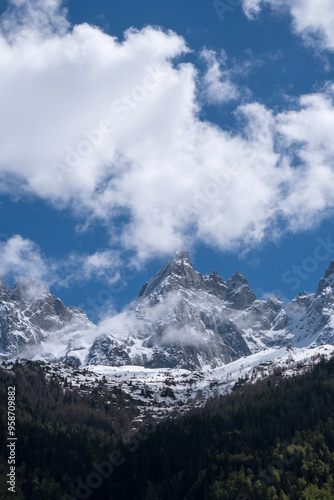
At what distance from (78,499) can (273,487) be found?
226 feet

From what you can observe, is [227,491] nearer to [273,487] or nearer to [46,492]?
[273,487]

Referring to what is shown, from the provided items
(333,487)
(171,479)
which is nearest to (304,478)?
(333,487)

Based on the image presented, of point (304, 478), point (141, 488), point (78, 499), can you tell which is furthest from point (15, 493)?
point (304, 478)

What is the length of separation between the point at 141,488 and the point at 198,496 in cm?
2157

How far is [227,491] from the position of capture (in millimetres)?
186375

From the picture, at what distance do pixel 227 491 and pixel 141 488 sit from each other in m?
32.1

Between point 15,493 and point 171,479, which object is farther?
point 171,479

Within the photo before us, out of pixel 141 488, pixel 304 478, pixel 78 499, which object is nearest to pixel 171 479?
pixel 141 488

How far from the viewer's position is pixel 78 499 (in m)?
199

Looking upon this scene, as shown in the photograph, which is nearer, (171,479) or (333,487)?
(333,487)

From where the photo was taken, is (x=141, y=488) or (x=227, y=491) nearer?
(x=227, y=491)

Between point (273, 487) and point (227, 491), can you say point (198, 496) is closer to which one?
point (227, 491)

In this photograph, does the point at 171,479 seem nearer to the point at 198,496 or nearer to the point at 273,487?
the point at 198,496

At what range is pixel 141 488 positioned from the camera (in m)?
199
